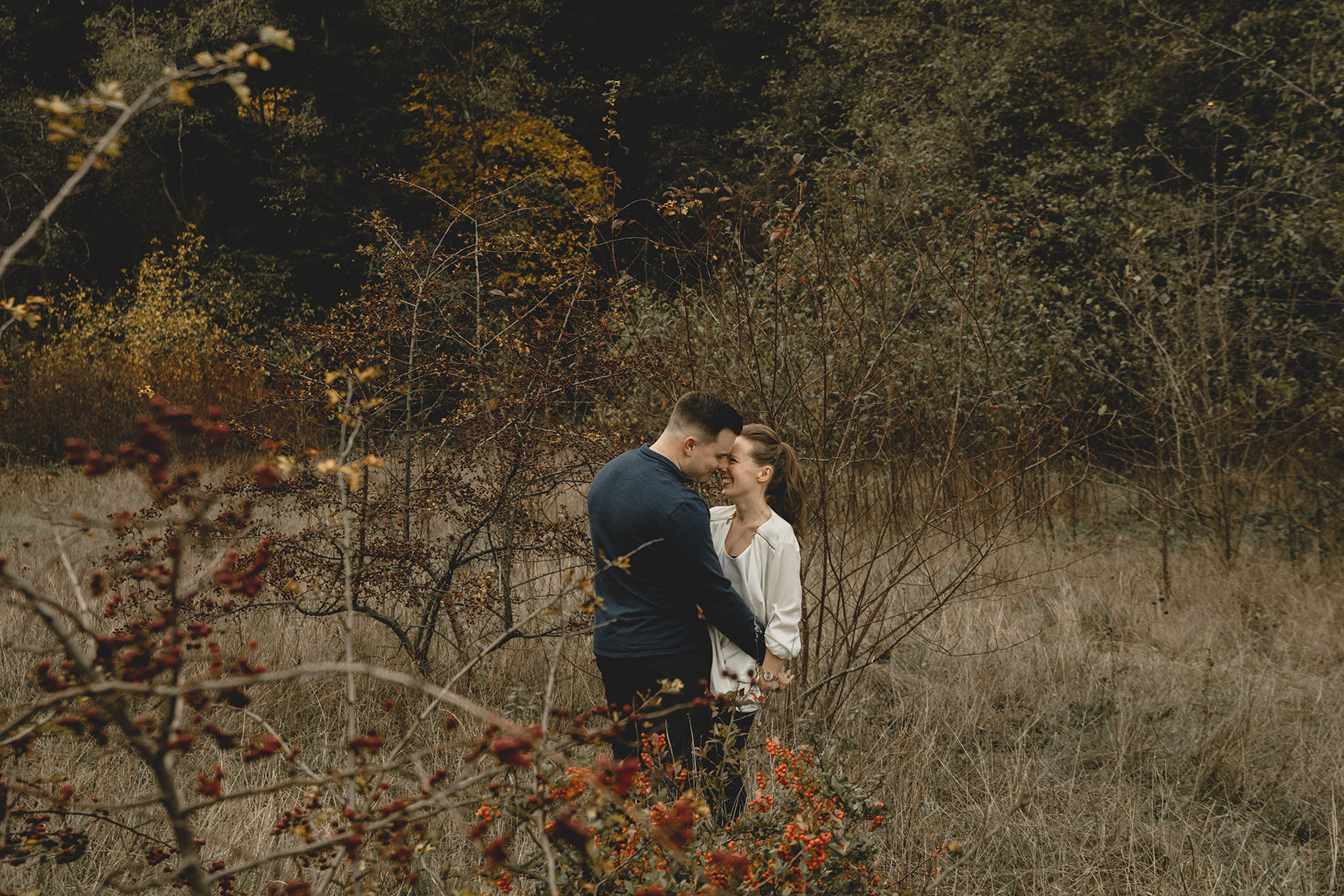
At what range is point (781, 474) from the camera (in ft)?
11.3

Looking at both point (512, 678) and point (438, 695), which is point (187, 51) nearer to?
point (512, 678)

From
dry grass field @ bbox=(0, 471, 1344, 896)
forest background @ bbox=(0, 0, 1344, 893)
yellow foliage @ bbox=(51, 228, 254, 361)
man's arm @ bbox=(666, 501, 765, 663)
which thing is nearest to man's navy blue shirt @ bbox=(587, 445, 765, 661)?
man's arm @ bbox=(666, 501, 765, 663)

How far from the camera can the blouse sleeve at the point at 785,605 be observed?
3064mm

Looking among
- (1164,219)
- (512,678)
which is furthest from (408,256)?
(1164,219)

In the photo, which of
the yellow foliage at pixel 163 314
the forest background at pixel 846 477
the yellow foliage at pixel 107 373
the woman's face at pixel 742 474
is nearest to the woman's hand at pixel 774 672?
the forest background at pixel 846 477

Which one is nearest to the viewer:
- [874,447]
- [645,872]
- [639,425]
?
[645,872]

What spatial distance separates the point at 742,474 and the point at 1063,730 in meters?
2.56

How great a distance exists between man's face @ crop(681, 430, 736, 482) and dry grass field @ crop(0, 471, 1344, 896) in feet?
3.04

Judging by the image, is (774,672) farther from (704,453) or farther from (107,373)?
(107,373)

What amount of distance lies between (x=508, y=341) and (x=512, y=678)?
1.95 m

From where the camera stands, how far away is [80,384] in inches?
537

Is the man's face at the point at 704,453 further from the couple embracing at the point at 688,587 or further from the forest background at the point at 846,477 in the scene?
the forest background at the point at 846,477

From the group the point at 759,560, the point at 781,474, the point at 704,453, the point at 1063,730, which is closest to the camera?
the point at 704,453

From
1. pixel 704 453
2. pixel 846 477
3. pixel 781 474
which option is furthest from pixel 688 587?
pixel 846 477
